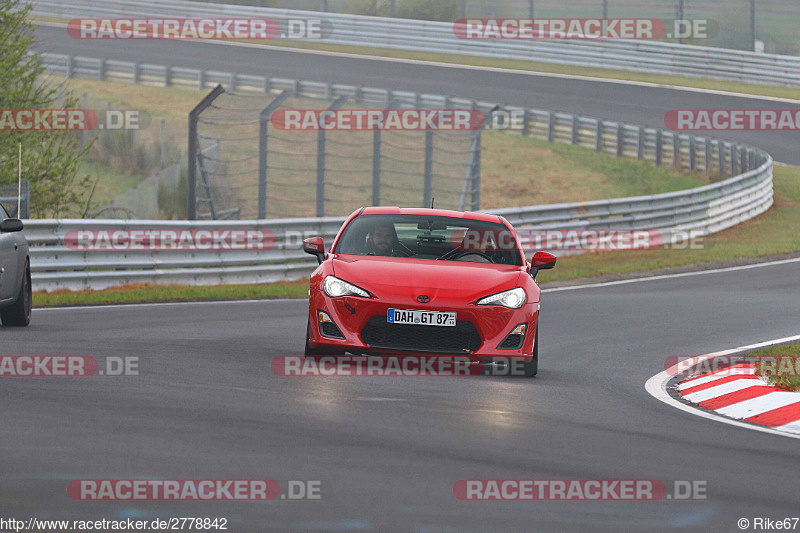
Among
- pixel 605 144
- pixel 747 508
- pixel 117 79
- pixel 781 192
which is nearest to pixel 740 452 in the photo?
pixel 747 508

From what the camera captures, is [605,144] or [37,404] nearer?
[37,404]

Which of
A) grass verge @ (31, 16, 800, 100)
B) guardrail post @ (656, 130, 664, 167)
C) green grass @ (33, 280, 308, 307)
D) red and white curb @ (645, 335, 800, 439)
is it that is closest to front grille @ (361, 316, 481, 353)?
red and white curb @ (645, 335, 800, 439)

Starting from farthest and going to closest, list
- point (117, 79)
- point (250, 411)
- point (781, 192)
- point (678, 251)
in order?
point (117, 79), point (781, 192), point (678, 251), point (250, 411)

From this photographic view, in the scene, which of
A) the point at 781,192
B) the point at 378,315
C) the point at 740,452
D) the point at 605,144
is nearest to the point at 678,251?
the point at 781,192

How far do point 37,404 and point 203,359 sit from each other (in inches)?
105

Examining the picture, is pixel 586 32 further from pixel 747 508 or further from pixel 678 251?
pixel 747 508

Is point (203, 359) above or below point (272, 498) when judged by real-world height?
below

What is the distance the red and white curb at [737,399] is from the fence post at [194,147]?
11.3m

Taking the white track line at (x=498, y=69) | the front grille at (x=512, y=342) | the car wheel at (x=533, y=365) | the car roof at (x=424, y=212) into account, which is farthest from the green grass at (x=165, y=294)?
the white track line at (x=498, y=69)

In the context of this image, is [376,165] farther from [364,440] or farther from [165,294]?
[364,440]

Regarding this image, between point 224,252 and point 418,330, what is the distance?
10411 mm

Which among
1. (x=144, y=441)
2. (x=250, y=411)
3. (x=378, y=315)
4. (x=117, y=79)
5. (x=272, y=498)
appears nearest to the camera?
(x=272, y=498)

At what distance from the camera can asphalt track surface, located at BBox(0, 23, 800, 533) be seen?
5.87 m

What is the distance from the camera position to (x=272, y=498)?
604cm
